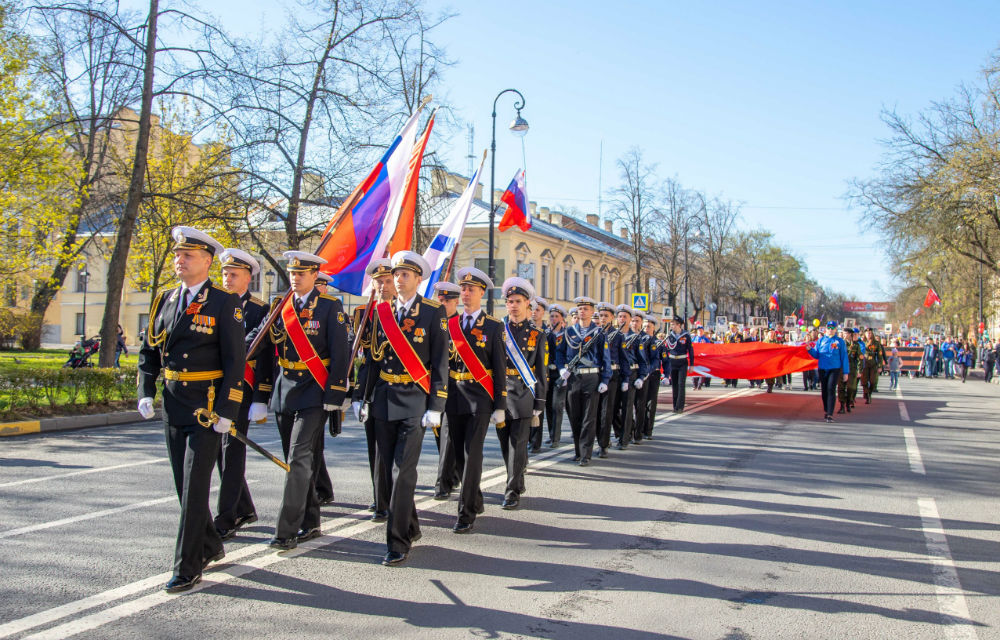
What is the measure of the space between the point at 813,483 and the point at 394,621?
5.87 meters

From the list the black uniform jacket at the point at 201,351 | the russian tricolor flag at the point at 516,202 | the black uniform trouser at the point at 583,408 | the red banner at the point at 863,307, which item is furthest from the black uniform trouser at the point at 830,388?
the red banner at the point at 863,307

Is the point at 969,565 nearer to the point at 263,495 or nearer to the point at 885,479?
the point at 885,479

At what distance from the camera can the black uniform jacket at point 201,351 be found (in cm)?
476

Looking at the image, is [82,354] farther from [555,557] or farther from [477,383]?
[555,557]

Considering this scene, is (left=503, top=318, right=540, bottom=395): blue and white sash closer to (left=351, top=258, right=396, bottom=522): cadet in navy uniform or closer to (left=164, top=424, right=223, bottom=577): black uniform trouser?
(left=351, top=258, right=396, bottom=522): cadet in navy uniform

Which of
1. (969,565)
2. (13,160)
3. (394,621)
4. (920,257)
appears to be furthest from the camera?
(920,257)

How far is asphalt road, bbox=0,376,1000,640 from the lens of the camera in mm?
4277

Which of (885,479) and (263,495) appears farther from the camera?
(885,479)

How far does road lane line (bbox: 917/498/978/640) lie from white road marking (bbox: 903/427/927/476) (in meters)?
2.69

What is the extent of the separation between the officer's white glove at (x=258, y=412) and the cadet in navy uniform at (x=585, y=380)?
452 cm

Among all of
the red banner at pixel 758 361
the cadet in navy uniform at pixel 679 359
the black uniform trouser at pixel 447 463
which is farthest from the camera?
the red banner at pixel 758 361

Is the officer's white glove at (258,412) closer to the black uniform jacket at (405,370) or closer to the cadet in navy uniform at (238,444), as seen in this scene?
the cadet in navy uniform at (238,444)

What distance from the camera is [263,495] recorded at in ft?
23.7

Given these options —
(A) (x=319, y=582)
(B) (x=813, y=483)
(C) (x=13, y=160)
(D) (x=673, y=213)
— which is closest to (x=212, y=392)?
(A) (x=319, y=582)
